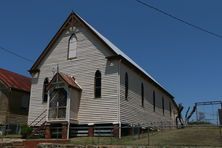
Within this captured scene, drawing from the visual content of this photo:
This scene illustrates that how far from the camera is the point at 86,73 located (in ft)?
92.4

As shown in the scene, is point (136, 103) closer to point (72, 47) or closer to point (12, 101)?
point (72, 47)

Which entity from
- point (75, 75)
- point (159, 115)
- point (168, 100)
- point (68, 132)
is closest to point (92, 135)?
point (68, 132)

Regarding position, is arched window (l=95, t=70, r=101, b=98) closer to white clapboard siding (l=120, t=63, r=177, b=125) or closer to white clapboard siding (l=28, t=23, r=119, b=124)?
white clapboard siding (l=28, t=23, r=119, b=124)

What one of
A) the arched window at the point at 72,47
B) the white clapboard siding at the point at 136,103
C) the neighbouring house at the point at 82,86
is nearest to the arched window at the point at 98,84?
the neighbouring house at the point at 82,86

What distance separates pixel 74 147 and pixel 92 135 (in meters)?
7.74

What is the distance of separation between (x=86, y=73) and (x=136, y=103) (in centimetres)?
568

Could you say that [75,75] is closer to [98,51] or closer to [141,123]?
[98,51]

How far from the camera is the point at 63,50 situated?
100.0 ft

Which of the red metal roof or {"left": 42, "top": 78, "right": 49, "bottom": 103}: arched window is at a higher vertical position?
the red metal roof

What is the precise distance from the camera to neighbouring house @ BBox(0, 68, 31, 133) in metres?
35.5

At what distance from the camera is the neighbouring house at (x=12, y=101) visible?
35469 millimetres

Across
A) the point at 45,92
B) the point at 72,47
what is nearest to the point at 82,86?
the point at 72,47

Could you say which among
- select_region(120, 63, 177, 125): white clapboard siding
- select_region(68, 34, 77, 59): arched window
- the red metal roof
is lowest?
select_region(120, 63, 177, 125): white clapboard siding

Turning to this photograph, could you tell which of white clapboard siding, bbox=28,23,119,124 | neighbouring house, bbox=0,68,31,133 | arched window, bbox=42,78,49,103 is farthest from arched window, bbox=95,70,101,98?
neighbouring house, bbox=0,68,31,133
